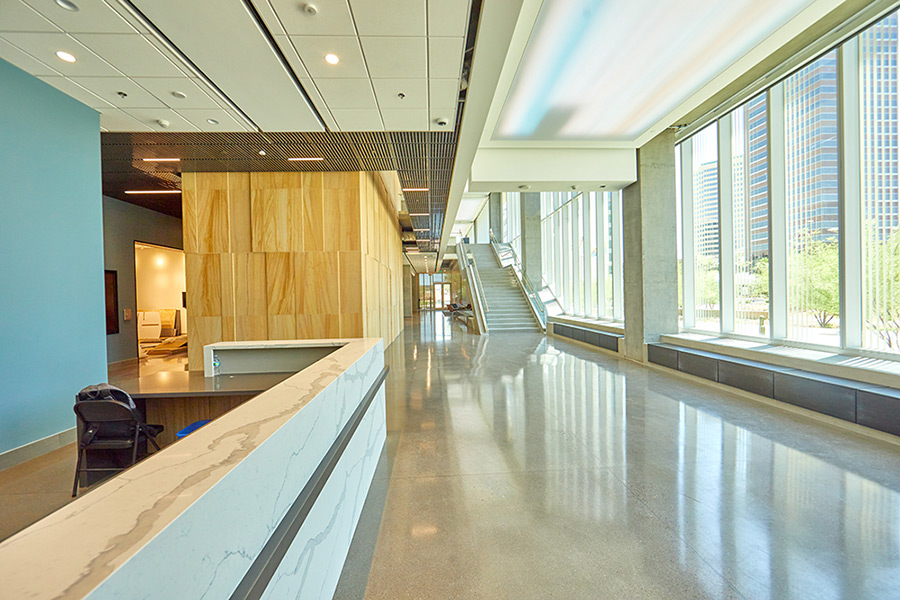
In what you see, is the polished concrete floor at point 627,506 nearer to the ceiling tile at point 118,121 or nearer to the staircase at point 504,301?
the ceiling tile at point 118,121

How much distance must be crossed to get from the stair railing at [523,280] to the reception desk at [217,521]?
43.6 ft

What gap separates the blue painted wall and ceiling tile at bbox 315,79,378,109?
9.73 ft

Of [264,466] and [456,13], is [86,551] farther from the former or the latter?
[456,13]

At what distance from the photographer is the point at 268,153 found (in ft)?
23.1

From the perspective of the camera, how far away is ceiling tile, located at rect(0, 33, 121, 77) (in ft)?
12.6

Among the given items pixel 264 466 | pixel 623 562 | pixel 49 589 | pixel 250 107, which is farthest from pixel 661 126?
pixel 49 589

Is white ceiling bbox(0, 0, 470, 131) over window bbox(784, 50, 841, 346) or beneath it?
over

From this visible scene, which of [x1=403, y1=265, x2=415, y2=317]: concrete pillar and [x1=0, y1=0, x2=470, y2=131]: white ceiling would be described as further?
[x1=403, y1=265, x2=415, y2=317]: concrete pillar

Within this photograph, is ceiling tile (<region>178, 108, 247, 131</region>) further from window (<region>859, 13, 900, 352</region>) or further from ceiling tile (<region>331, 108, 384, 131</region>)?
window (<region>859, 13, 900, 352</region>)

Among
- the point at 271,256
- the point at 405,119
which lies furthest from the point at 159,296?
the point at 405,119

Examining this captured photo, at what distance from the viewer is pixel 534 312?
50.8 feet

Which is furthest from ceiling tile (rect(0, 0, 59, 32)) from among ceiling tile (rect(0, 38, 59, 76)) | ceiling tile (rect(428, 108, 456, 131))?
ceiling tile (rect(428, 108, 456, 131))

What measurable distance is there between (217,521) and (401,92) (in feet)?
16.5

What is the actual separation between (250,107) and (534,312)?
39.3 ft
